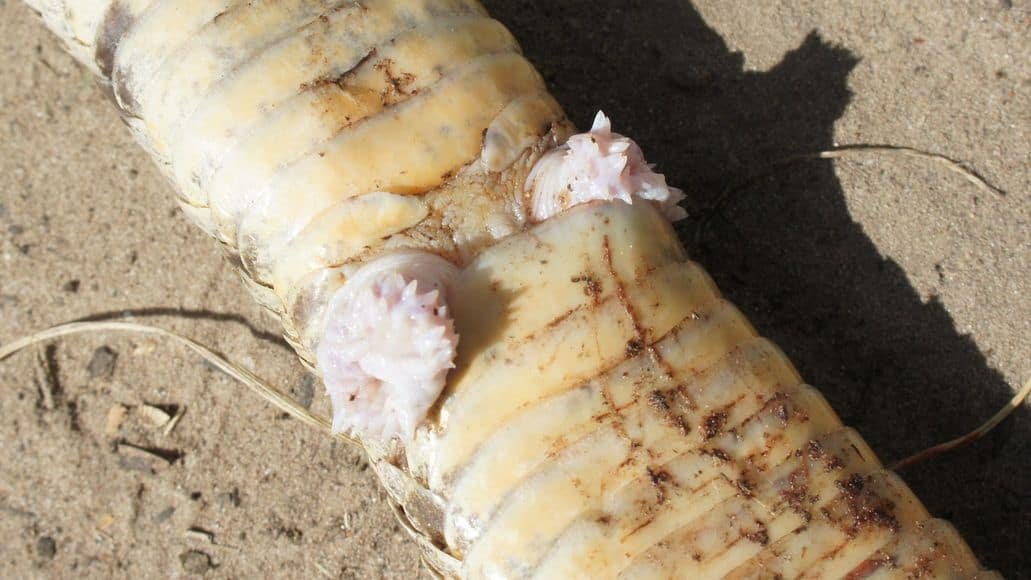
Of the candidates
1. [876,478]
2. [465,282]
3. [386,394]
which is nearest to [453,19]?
[465,282]

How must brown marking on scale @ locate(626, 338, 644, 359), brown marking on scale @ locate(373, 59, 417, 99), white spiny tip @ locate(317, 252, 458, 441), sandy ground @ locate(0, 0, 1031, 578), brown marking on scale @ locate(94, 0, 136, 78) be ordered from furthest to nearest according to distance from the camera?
sandy ground @ locate(0, 0, 1031, 578)
brown marking on scale @ locate(94, 0, 136, 78)
brown marking on scale @ locate(373, 59, 417, 99)
brown marking on scale @ locate(626, 338, 644, 359)
white spiny tip @ locate(317, 252, 458, 441)

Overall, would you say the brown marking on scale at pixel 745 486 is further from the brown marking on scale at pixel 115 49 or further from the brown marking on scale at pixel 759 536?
the brown marking on scale at pixel 115 49

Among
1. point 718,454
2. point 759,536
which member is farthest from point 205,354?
point 759,536

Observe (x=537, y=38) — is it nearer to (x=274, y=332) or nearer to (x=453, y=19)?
(x=453, y=19)

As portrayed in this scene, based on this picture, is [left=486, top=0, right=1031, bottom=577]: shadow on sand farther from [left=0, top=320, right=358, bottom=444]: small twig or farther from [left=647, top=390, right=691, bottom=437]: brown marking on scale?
[left=0, top=320, right=358, bottom=444]: small twig

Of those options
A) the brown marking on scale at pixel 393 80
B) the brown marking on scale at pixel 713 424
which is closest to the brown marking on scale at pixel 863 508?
the brown marking on scale at pixel 713 424

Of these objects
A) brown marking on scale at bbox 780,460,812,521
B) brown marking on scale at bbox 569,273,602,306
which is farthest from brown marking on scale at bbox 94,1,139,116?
brown marking on scale at bbox 780,460,812,521
